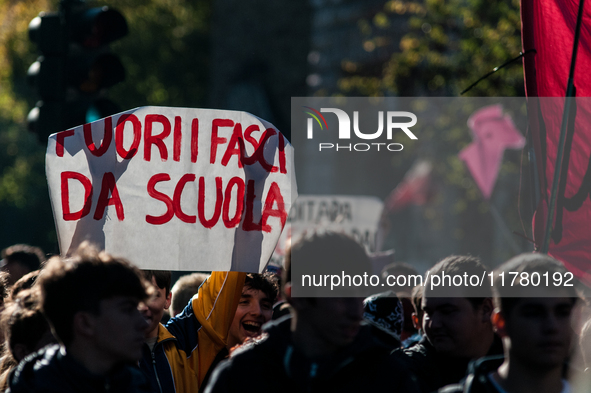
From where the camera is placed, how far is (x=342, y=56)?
23.9m

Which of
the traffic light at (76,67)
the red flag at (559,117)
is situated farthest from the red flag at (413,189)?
the red flag at (559,117)

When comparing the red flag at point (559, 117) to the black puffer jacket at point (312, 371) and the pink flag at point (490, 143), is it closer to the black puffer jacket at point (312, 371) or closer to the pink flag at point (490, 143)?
the black puffer jacket at point (312, 371)

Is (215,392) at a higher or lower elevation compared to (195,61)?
lower

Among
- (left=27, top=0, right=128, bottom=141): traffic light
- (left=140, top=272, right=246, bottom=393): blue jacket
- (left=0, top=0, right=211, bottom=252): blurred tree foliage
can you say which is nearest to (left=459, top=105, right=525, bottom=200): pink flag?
(left=27, top=0, right=128, bottom=141): traffic light

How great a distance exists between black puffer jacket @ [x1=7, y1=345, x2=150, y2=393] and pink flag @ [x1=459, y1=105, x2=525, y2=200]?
9432 mm

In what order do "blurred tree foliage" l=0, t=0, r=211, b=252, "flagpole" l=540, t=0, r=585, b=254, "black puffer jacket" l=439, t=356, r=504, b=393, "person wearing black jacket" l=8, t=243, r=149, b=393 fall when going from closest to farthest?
"black puffer jacket" l=439, t=356, r=504, b=393 → "person wearing black jacket" l=8, t=243, r=149, b=393 → "flagpole" l=540, t=0, r=585, b=254 → "blurred tree foliage" l=0, t=0, r=211, b=252

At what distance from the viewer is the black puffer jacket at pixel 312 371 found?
9.05 feet

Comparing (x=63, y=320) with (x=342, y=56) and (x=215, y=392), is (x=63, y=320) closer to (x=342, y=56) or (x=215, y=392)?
(x=215, y=392)

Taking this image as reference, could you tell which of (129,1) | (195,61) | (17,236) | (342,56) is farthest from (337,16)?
(17,236)

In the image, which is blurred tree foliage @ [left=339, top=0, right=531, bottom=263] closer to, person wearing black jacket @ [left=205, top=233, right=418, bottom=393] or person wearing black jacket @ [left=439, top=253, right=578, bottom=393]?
person wearing black jacket @ [left=439, top=253, right=578, bottom=393]

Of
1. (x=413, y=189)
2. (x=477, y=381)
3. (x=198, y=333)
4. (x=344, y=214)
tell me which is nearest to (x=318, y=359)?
(x=477, y=381)

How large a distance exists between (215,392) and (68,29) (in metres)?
4.83

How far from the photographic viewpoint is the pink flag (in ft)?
39.3

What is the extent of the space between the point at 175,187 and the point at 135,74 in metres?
20.3
